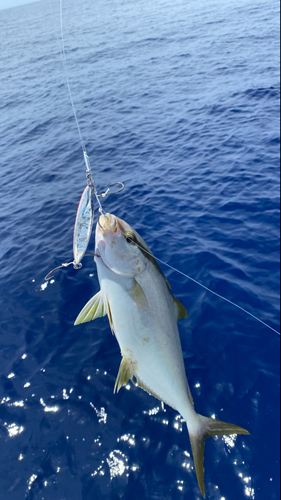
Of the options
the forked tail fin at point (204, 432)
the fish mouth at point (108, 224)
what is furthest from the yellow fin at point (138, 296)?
the forked tail fin at point (204, 432)

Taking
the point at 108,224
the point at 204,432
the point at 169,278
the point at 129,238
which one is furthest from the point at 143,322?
the point at 169,278

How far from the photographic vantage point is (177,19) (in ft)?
152

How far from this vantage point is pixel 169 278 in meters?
8.34

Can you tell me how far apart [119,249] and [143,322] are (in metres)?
1.06

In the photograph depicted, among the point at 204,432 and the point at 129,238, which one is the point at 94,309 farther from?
the point at 204,432

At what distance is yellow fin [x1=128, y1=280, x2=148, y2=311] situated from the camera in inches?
169

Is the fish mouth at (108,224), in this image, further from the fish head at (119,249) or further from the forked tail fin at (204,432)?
the forked tail fin at (204,432)

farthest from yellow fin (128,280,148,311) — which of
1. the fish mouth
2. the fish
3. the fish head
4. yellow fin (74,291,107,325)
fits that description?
the fish mouth

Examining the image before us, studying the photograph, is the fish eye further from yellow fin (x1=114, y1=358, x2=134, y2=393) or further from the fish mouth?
yellow fin (x1=114, y1=358, x2=134, y2=393)

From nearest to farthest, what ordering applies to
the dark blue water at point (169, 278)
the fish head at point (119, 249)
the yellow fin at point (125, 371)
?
the fish head at point (119, 249) → the yellow fin at point (125, 371) → the dark blue water at point (169, 278)

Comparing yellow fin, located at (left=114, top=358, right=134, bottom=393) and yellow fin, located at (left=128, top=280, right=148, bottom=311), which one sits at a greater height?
yellow fin, located at (left=128, top=280, right=148, bottom=311)

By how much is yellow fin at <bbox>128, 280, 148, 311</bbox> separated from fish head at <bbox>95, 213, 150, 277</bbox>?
0.17 metres

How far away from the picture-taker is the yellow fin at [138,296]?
4.28 meters

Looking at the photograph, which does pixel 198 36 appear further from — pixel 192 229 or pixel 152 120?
pixel 192 229
